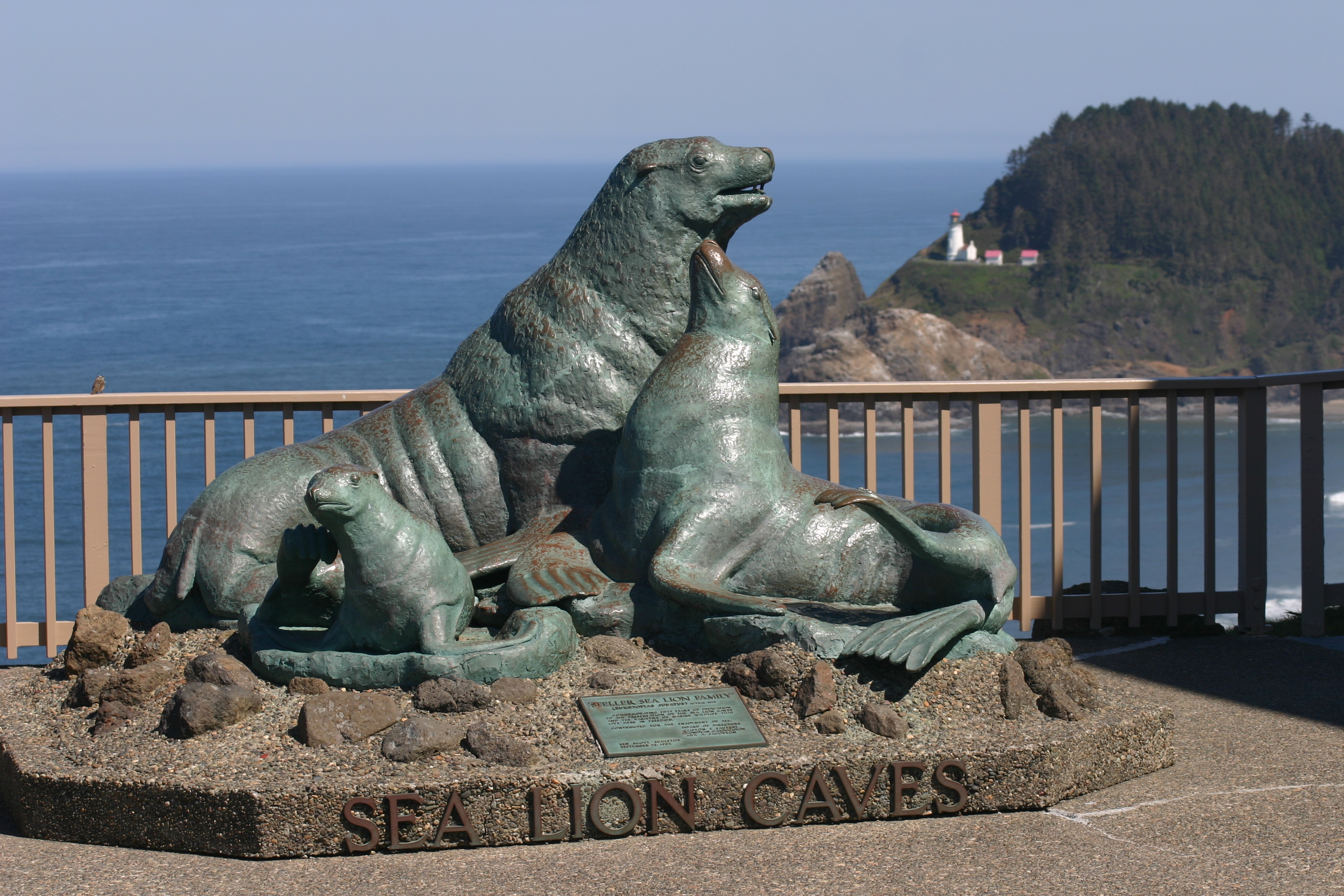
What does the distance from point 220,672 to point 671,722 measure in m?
1.70

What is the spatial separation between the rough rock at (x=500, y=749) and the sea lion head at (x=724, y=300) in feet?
6.26

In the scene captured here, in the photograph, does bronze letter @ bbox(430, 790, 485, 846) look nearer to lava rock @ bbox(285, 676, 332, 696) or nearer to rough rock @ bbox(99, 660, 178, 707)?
lava rock @ bbox(285, 676, 332, 696)

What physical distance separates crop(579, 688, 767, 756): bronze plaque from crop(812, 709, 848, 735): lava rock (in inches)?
8.5

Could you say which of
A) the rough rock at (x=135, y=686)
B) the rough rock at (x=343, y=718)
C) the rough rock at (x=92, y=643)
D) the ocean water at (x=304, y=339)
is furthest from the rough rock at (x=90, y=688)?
the ocean water at (x=304, y=339)

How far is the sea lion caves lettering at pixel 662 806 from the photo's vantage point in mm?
4559

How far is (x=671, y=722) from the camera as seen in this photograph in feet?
16.4

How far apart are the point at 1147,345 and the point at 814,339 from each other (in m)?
17.8

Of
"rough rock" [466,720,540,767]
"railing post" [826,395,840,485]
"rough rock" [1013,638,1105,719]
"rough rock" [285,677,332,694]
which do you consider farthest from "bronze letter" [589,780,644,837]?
"railing post" [826,395,840,485]

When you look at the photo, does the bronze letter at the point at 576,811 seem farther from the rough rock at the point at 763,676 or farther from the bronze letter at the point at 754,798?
the rough rock at the point at 763,676

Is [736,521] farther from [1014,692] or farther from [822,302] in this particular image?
[822,302]

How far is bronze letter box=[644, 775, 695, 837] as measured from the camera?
4.69m

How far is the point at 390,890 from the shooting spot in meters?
4.30

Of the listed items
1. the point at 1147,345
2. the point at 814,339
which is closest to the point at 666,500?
the point at 814,339

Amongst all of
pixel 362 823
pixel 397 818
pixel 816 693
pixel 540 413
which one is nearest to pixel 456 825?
pixel 397 818
